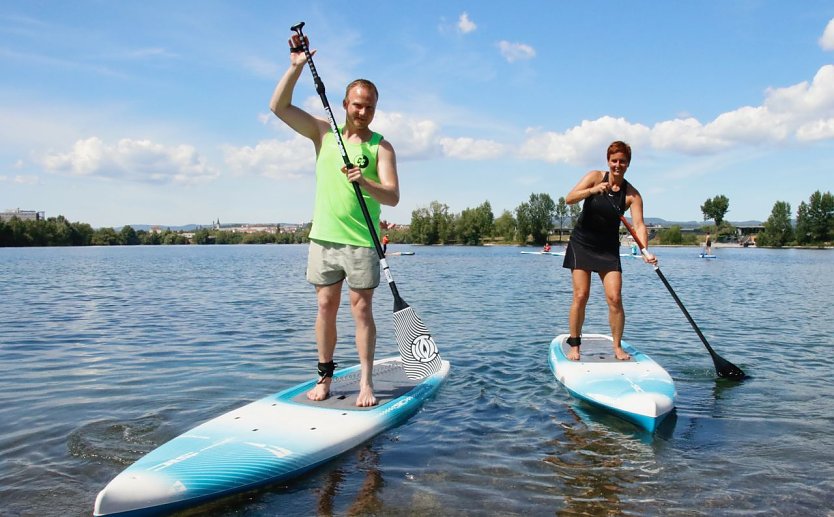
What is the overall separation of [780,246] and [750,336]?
119282 mm

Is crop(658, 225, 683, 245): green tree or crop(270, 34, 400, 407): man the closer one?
crop(270, 34, 400, 407): man

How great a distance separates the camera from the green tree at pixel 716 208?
148875mm

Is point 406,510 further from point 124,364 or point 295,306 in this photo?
point 295,306

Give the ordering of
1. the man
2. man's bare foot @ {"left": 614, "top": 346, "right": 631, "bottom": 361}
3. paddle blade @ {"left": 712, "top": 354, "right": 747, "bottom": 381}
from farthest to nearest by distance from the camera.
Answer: paddle blade @ {"left": 712, "top": 354, "right": 747, "bottom": 381}
man's bare foot @ {"left": 614, "top": 346, "right": 631, "bottom": 361}
the man

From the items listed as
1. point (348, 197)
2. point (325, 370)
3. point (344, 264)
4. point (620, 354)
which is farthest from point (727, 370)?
point (348, 197)

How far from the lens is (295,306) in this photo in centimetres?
1655

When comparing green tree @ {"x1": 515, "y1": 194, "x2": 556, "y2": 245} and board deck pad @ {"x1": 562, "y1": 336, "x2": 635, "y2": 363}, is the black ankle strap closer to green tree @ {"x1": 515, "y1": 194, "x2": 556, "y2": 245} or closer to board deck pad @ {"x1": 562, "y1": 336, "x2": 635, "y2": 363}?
board deck pad @ {"x1": 562, "y1": 336, "x2": 635, "y2": 363}

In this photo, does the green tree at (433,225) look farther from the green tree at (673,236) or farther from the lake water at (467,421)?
the lake water at (467,421)

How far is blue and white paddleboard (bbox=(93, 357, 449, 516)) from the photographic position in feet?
11.5

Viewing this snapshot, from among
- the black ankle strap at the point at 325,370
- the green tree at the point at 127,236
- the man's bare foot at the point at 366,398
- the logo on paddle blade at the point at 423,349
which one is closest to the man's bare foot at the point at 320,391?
the black ankle strap at the point at 325,370

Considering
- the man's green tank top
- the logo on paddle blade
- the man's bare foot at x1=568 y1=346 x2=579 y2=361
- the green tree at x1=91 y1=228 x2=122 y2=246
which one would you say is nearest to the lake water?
the man's bare foot at x1=568 y1=346 x2=579 y2=361

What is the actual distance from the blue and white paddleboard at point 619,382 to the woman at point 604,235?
0.23 m

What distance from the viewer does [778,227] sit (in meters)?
114

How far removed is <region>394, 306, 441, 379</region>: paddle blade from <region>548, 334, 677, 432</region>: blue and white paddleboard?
171cm
